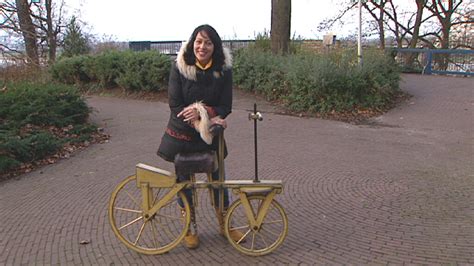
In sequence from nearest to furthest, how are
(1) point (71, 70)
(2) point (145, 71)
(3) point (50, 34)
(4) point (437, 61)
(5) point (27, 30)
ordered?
(5) point (27, 30) → (2) point (145, 71) → (1) point (71, 70) → (4) point (437, 61) → (3) point (50, 34)

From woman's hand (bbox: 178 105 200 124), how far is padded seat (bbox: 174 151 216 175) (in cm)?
31

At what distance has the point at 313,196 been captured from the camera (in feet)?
14.8

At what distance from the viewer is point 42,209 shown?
13.9ft

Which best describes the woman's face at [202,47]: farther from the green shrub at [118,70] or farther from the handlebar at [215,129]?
the green shrub at [118,70]

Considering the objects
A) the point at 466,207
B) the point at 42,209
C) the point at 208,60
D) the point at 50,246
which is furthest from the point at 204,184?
the point at 466,207

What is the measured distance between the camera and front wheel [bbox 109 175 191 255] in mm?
3229

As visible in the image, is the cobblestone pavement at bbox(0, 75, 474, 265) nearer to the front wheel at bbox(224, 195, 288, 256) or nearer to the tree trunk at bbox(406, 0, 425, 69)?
the front wheel at bbox(224, 195, 288, 256)

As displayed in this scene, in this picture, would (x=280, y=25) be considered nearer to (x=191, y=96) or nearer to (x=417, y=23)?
(x=191, y=96)

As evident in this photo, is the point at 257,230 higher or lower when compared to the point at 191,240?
higher

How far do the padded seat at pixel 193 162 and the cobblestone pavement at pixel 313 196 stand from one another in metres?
0.73

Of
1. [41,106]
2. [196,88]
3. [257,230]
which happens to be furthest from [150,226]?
[41,106]

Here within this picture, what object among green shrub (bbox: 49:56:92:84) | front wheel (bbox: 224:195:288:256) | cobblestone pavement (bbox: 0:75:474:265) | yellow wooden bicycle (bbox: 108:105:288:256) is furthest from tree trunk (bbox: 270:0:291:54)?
yellow wooden bicycle (bbox: 108:105:288:256)

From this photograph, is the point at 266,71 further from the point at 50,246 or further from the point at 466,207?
the point at 50,246

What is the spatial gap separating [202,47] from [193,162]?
35.2 inches
